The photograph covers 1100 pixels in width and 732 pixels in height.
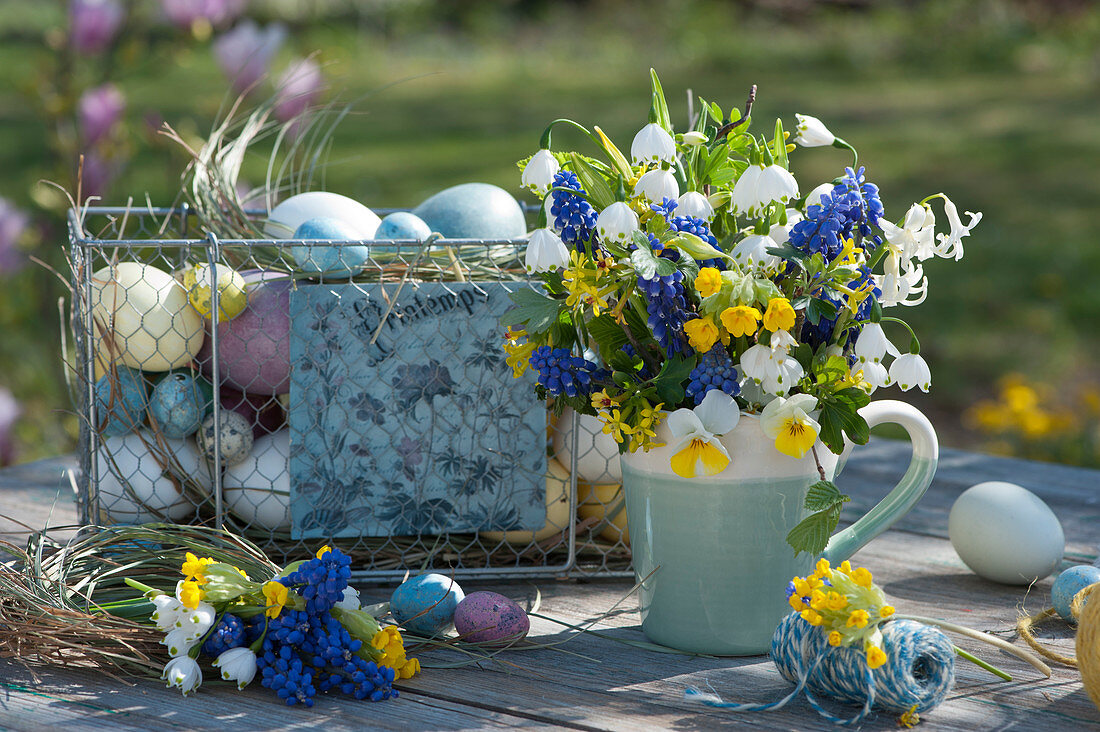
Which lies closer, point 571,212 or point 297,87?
point 571,212

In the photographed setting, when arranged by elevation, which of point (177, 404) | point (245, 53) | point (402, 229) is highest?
point (245, 53)

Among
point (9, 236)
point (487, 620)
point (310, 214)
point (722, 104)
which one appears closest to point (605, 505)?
point (487, 620)

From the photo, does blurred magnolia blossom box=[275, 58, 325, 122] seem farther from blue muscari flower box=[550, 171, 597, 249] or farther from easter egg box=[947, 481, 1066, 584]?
easter egg box=[947, 481, 1066, 584]

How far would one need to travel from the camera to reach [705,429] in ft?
3.23

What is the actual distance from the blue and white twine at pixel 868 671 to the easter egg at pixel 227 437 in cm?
59

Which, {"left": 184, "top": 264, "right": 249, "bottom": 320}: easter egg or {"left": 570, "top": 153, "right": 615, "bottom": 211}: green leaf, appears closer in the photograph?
{"left": 570, "top": 153, "right": 615, "bottom": 211}: green leaf

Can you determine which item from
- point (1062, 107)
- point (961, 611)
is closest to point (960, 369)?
point (961, 611)

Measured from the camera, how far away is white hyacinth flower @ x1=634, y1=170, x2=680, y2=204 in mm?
979

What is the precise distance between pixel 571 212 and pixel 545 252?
0.14ft

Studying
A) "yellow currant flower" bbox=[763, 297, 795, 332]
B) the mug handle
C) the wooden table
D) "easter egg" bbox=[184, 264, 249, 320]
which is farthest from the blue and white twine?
"easter egg" bbox=[184, 264, 249, 320]

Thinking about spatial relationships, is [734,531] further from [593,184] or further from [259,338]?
[259,338]

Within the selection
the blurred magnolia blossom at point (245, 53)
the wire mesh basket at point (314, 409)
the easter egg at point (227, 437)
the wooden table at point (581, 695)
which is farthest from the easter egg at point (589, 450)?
the blurred magnolia blossom at point (245, 53)

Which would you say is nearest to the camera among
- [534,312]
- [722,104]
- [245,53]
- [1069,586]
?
[534,312]

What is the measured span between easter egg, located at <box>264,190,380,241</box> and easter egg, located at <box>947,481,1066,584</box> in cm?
78
